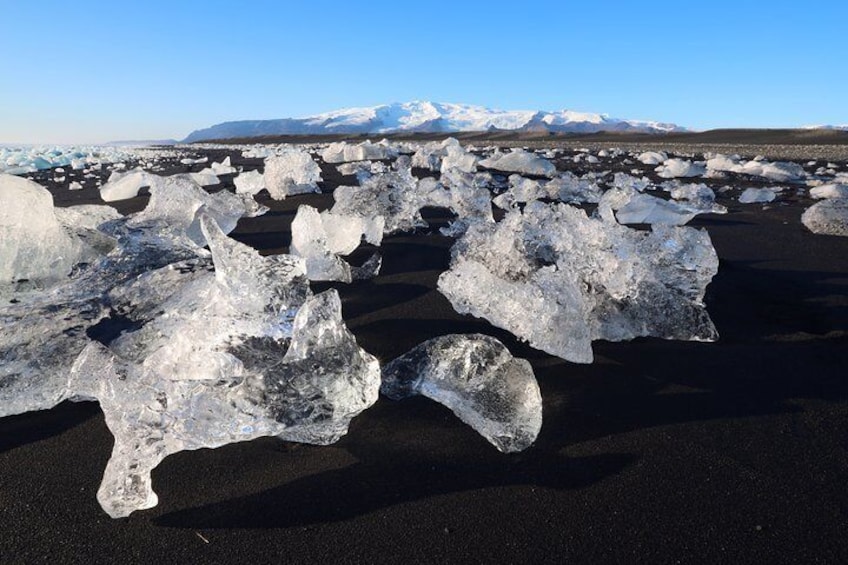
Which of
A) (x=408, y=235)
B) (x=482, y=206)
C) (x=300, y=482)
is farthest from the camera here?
(x=482, y=206)

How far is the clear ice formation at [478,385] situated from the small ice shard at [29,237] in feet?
7.27

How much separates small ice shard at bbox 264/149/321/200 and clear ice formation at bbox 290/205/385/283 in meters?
2.50

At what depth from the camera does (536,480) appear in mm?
1467

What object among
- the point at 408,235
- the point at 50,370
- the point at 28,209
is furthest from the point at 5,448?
the point at 408,235

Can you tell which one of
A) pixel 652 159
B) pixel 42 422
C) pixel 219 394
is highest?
pixel 652 159

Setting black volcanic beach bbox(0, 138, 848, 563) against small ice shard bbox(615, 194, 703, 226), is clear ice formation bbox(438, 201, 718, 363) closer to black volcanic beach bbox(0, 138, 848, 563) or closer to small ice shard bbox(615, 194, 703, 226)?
black volcanic beach bbox(0, 138, 848, 563)

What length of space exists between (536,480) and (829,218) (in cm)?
428

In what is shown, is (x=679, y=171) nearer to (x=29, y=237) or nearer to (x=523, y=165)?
(x=523, y=165)

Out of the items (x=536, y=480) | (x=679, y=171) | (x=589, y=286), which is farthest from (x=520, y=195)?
(x=536, y=480)

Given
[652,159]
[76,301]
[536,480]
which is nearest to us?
[536,480]

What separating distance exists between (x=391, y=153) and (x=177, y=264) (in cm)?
1187

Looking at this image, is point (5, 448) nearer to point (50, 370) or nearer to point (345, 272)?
point (50, 370)

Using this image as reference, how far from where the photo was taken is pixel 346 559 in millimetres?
1221

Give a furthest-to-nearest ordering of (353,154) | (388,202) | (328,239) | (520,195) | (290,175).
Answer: (353,154) < (520,195) < (290,175) < (388,202) < (328,239)
